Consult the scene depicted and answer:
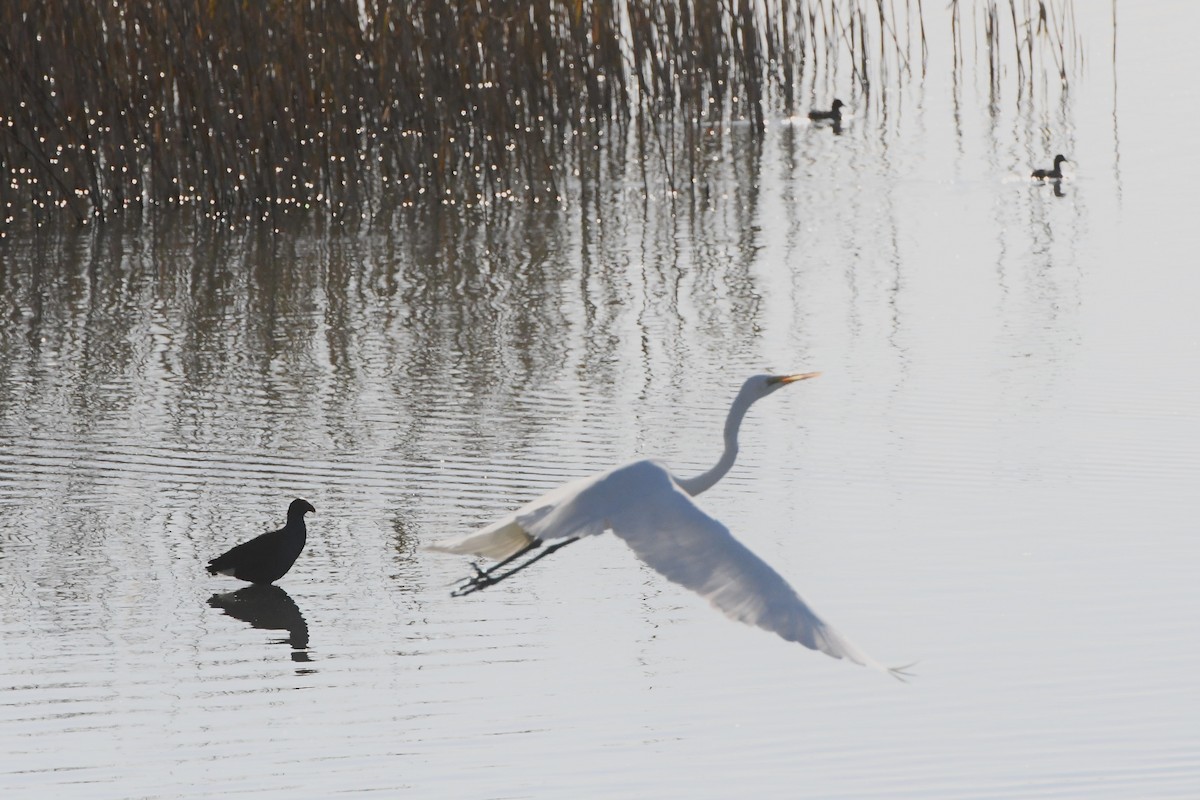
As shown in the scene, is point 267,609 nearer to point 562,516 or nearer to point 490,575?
point 490,575

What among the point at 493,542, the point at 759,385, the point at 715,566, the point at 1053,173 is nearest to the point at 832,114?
the point at 1053,173

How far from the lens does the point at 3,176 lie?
11.5 m

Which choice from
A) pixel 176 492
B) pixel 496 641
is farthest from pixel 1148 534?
pixel 176 492

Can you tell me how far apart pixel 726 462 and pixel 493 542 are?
70cm

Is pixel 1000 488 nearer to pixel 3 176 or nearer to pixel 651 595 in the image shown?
pixel 651 595

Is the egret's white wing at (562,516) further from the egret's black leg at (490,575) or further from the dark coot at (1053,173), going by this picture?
the dark coot at (1053,173)

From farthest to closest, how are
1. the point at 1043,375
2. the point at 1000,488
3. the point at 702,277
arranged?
the point at 702,277 < the point at 1043,375 < the point at 1000,488

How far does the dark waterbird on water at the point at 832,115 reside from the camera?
46.9 ft

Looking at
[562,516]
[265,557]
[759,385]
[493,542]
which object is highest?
[759,385]

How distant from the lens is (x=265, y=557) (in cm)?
528

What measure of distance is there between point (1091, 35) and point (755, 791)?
14936mm

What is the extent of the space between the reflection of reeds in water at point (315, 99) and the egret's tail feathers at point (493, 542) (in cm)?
628

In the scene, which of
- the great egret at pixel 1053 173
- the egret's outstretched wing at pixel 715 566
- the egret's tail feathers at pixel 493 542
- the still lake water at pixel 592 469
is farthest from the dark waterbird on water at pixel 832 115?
the egret's outstretched wing at pixel 715 566

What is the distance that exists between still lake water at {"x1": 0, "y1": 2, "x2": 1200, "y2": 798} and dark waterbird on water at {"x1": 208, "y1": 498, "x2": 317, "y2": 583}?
9cm
